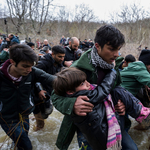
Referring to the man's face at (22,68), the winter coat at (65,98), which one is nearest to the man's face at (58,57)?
the man's face at (22,68)

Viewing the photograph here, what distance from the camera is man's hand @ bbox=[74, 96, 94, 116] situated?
1.10 meters

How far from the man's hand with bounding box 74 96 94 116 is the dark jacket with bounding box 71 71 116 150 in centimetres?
5

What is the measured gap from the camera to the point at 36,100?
272cm

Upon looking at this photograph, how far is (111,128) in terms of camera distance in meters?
1.19

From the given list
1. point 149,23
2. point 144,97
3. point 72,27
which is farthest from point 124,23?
point 144,97

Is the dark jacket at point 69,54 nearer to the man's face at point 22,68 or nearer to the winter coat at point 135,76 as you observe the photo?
the winter coat at point 135,76

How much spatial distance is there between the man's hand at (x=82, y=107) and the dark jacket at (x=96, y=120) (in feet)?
0.15

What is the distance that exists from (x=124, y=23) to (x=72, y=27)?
34.1 feet

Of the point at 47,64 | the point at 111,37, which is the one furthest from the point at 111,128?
Answer: the point at 47,64

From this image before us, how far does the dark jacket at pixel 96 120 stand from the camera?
1156 mm

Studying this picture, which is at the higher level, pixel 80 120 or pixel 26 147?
pixel 80 120

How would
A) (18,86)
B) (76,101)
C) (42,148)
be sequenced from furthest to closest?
(42,148), (18,86), (76,101)

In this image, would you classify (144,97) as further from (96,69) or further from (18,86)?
(18,86)

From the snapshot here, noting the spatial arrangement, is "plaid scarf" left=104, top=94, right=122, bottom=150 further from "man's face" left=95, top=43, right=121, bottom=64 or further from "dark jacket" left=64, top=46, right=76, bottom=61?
"dark jacket" left=64, top=46, right=76, bottom=61
